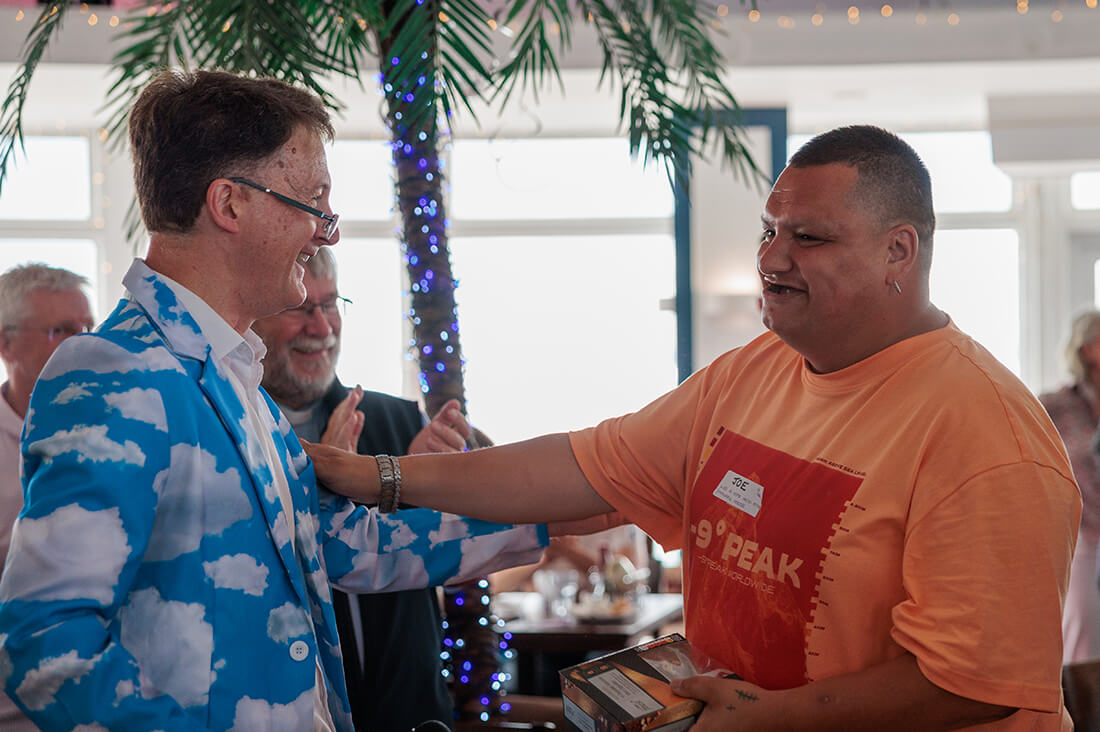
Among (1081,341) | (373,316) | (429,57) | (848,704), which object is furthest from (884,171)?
(373,316)

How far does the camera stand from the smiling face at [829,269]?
147 cm

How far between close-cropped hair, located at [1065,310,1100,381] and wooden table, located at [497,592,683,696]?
2.07 meters

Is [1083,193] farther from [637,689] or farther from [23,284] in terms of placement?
[637,689]

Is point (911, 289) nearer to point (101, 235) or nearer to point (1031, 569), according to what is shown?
point (1031, 569)

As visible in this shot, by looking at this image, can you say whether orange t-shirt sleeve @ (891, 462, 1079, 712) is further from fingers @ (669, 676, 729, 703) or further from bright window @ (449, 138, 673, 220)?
bright window @ (449, 138, 673, 220)

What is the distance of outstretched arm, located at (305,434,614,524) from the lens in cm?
176

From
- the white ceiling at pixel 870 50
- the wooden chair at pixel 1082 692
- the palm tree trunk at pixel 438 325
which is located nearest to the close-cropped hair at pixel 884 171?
the wooden chair at pixel 1082 692

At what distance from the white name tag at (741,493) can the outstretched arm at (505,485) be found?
300mm

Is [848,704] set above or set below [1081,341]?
below

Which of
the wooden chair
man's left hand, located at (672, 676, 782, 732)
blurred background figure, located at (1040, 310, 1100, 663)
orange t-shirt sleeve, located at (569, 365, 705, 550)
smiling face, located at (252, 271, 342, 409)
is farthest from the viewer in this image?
blurred background figure, located at (1040, 310, 1100, 663)

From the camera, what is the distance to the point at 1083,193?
879cm

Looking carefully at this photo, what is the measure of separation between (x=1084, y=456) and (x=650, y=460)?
3206mm

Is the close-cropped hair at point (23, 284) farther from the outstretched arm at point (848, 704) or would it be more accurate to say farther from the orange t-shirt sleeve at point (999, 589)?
the orange t-shirt sleeve at point (999, 589)

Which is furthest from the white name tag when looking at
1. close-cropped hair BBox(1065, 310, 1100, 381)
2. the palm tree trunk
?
close-cropped hair BBox(1065, 310, 1100, 381)
